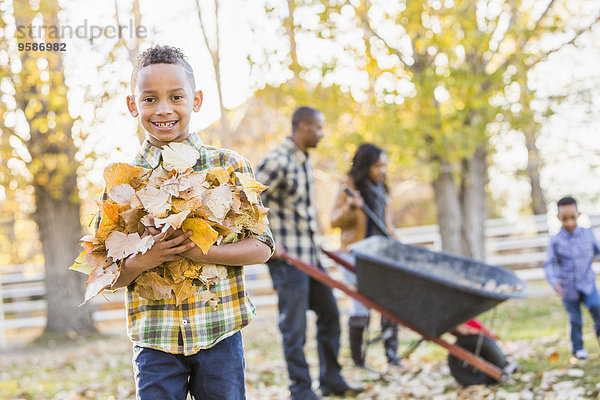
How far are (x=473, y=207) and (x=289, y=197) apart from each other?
5.51m

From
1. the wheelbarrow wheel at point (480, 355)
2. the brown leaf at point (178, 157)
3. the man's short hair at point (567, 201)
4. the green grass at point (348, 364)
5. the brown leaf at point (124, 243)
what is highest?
the brown leaf at point (178, 157)

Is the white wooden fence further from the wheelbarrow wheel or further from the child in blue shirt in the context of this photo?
the wheelbarrow wheel

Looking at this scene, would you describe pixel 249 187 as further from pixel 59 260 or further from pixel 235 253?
pixel 59 260

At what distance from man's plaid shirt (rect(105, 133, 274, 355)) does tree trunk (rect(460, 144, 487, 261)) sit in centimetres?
713

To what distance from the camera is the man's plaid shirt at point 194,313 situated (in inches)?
81.4

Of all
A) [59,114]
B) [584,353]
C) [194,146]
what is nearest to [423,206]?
[59,114]

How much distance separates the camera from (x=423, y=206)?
18.0 metres

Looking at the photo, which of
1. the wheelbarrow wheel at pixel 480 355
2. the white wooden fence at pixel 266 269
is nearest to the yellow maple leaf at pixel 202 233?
the wheelbarrow wheel at pixel 480 355

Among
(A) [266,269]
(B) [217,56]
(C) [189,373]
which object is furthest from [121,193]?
(A) [266,269]

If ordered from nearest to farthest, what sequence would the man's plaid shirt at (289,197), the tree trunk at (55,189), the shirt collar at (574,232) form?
1. the man's plaid shirt at (289,197)
2. the shirt collar at (574,232)
3. the tree trunk at (55,189)

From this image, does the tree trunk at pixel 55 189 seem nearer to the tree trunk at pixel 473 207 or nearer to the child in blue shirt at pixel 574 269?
the tree trunk at pixel 473 207

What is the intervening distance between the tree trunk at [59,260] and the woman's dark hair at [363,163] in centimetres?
563

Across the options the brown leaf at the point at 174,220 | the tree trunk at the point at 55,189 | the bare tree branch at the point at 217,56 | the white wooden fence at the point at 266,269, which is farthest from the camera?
the white wooden fence at the point at 266,269

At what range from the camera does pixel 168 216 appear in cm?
192
